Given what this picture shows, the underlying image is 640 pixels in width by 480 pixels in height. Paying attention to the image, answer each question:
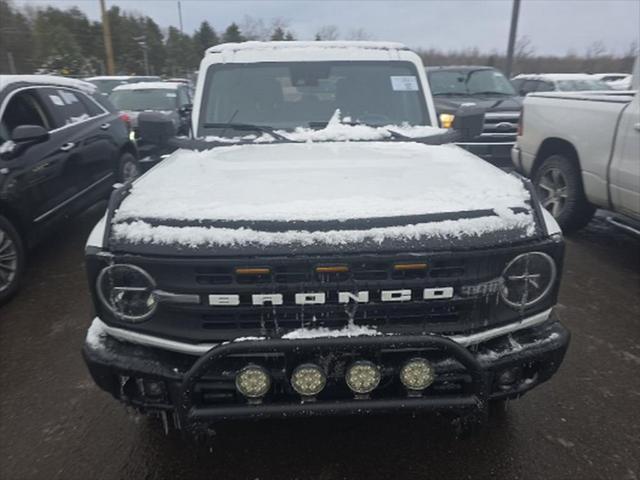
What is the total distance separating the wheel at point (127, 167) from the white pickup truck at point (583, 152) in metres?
5.19

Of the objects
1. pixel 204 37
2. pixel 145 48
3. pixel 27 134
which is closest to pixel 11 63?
pixel 145 48

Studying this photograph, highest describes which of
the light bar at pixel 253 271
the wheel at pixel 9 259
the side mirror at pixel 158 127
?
the side mirror at pixel 158 127

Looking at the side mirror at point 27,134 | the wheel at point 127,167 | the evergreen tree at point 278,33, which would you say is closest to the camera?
the side mirror at point 27,134

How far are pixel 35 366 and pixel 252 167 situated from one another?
2052 mm

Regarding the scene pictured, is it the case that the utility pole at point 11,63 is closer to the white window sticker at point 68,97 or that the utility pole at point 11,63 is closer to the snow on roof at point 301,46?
Result: the white window sticker at point 68,97

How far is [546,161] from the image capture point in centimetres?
590

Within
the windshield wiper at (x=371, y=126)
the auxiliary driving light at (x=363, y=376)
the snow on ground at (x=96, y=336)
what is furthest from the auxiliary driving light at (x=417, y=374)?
the windshield wiper at (x=371, y=126)

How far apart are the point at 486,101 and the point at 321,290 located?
355 inches

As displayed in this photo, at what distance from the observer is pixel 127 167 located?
7.00 m

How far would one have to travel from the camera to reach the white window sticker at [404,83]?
3.68 meters

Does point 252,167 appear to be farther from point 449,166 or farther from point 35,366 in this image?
point 35,366

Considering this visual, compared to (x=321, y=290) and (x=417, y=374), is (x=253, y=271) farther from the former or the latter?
(x=417, y=374)

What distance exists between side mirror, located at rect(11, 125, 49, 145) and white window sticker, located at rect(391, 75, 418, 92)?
3125mm

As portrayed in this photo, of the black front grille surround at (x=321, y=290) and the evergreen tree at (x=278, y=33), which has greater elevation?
the evergreen tree at (x=278, y=33)
